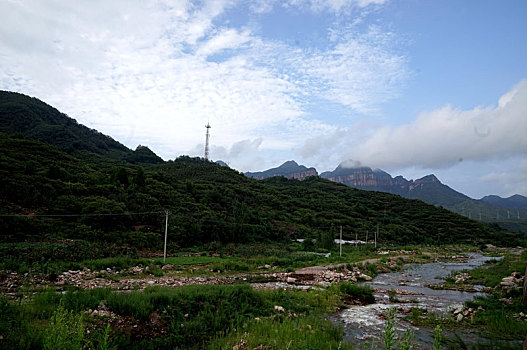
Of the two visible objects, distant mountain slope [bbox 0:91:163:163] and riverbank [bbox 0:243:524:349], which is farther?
distant mountain slope [bbox 0:91:163:163]

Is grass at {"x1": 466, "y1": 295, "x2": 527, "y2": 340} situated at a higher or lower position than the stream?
higher

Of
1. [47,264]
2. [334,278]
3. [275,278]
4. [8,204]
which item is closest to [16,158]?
[8,204]

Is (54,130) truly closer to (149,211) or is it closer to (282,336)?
(149,211)

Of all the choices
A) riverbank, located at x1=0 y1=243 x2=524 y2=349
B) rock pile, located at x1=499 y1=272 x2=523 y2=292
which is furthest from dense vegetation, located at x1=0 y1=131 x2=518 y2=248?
rock pile, located at x1=499 y1=272 x2=523 y2=292

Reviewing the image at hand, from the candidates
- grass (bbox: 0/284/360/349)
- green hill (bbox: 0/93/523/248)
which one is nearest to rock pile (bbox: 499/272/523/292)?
grass (bbox: 0/284/360/349)

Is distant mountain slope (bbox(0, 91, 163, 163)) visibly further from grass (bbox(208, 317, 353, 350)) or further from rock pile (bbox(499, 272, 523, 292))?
rock pile (bbox(499, 272, 523, 292))

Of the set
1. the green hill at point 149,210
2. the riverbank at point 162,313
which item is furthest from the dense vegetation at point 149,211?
the riverbank at point 162,313

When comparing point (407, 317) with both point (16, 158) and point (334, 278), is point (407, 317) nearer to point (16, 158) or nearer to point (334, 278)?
point (334, 278)

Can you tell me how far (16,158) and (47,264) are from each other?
25894mm

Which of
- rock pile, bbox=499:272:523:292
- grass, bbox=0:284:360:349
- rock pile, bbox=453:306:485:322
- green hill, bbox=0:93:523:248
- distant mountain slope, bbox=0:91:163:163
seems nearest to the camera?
grass, bbox=0:284:360:349

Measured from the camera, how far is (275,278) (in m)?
18.8

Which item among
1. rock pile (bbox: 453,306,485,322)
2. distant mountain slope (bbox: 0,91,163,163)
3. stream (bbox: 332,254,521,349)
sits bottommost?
stream (bbox: 332,254,521,349)

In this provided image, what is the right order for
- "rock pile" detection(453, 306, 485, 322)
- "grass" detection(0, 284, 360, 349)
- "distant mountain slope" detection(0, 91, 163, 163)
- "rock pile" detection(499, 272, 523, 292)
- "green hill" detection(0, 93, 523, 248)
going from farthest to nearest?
"distant mountain slope" detection(0, 91, 163, 163), "green hill" detection(0, 93, 523, 248), "rock pile" detection(499, 272, 523, 292), "rock pile" detection(453, 306, 485, 322), "grass" detection(0, 284, 360, 349)

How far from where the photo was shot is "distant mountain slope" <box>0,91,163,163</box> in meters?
69.6
